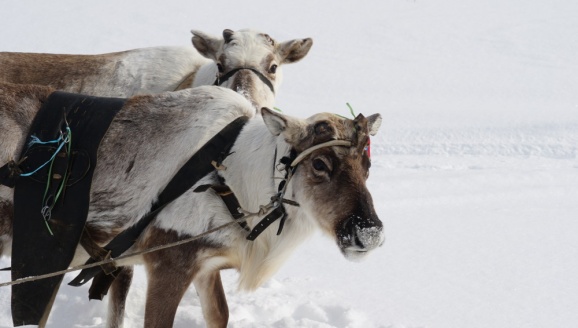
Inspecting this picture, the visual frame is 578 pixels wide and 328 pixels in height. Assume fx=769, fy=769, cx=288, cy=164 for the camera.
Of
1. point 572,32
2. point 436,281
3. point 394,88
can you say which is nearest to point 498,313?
point 436,281

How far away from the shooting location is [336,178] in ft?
12.2

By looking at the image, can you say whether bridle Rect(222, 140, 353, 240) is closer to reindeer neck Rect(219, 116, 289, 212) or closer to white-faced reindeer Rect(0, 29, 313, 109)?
reindeer neck Rect(219, 116, 289, 212)

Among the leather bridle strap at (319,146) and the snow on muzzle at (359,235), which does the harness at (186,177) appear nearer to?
the leather bridle strap at (319,146)

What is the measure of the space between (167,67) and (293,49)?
1.11 metres

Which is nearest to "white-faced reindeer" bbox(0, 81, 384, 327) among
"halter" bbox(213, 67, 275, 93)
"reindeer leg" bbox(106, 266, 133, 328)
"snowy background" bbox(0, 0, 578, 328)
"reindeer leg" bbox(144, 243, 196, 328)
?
"reindeer leg" bbox(144, 243, 196, 328)

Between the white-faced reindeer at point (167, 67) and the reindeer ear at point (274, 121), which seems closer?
the reindeer ear at point (274, 121)

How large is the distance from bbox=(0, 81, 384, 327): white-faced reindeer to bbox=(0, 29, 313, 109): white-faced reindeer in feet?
6.53

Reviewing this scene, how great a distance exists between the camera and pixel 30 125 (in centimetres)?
400

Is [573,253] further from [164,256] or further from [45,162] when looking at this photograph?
[45,162]

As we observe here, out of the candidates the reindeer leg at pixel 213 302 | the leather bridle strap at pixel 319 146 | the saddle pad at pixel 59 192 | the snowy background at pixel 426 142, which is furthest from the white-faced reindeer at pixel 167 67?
the leather bridle strap at pixel 319 146

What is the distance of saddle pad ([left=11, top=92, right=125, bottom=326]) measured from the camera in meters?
3.90

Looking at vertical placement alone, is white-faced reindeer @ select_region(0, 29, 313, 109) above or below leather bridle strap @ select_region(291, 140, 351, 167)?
below

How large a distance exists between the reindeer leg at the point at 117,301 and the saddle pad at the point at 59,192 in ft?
2.98

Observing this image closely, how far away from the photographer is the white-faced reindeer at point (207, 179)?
378 centimetres
